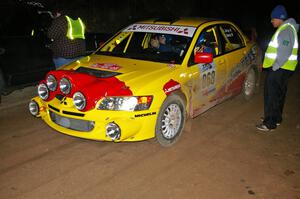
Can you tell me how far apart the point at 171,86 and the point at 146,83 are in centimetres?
40

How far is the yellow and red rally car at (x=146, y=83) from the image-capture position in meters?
4.48

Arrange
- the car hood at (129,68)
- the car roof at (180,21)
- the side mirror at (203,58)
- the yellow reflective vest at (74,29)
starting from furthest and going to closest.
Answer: the yellow reflective vest at (74,29), the car roof at (180,21), the side mirror at (203,58), the car hood at (129,68)

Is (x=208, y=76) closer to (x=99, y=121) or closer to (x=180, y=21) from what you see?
(x=180, y=21)

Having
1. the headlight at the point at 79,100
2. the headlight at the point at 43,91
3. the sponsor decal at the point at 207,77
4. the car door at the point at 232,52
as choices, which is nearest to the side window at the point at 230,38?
the car door at the point at 232,52

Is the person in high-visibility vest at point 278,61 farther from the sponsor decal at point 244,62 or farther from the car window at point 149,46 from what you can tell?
the car window at point 149,46

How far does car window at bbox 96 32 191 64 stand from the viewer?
5.46 metres

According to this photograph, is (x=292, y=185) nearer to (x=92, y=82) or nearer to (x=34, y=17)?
(x=92, y=82)

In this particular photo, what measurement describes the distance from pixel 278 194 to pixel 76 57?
4.36m

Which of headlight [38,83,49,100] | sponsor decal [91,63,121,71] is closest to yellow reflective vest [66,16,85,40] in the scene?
sponsor decal [91,63,121,71]

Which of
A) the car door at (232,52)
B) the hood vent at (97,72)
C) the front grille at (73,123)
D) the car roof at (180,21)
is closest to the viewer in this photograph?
the front grille at (73,123)

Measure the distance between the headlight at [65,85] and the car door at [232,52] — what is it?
2762mm

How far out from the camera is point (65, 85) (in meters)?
4.65

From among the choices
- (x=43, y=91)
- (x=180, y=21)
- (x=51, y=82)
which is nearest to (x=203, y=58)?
(x=180, y=21)

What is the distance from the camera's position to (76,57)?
6.76 metres
